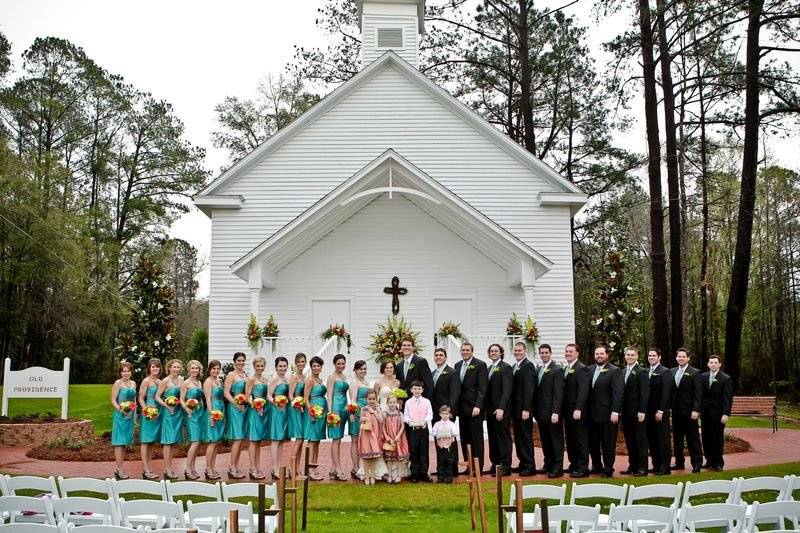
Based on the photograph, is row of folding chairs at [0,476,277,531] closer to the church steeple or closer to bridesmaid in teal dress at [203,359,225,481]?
bridesmaid in teal dress at [203,359,225,481]

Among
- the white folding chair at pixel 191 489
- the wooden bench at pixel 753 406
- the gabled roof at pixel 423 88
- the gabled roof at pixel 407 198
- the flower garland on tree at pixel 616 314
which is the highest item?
the gabled roof at pixel 423 88

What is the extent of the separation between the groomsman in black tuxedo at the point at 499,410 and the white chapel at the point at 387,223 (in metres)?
5.73

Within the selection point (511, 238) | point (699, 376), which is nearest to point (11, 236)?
point (511, 238)

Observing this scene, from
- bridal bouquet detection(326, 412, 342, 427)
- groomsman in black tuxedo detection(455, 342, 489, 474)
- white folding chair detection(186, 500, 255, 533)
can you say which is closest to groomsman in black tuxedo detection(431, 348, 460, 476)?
groomsman in black tuxedo detection(455, 342, 489, 474)

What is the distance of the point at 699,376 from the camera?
11.7m

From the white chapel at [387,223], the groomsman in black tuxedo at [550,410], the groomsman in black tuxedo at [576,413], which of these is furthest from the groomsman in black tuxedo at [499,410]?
the white chapel at [387,223]

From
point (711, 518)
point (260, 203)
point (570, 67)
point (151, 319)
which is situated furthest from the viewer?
point (570, 67)

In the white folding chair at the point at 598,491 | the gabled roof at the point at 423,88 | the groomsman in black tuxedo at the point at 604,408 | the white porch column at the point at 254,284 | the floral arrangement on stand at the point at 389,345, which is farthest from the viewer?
the gabled roof at the point at 423,88

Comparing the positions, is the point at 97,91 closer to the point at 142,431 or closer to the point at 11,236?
the point at 11,236

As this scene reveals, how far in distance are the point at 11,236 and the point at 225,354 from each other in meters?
15.8

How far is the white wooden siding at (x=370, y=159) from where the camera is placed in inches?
768

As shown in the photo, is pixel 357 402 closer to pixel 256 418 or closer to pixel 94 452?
pixel 256 418

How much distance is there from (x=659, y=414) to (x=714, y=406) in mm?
962

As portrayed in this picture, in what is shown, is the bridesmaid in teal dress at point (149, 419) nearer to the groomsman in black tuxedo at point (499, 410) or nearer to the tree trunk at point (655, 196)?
the groomsman in black tuxedo at point (499, 410)
